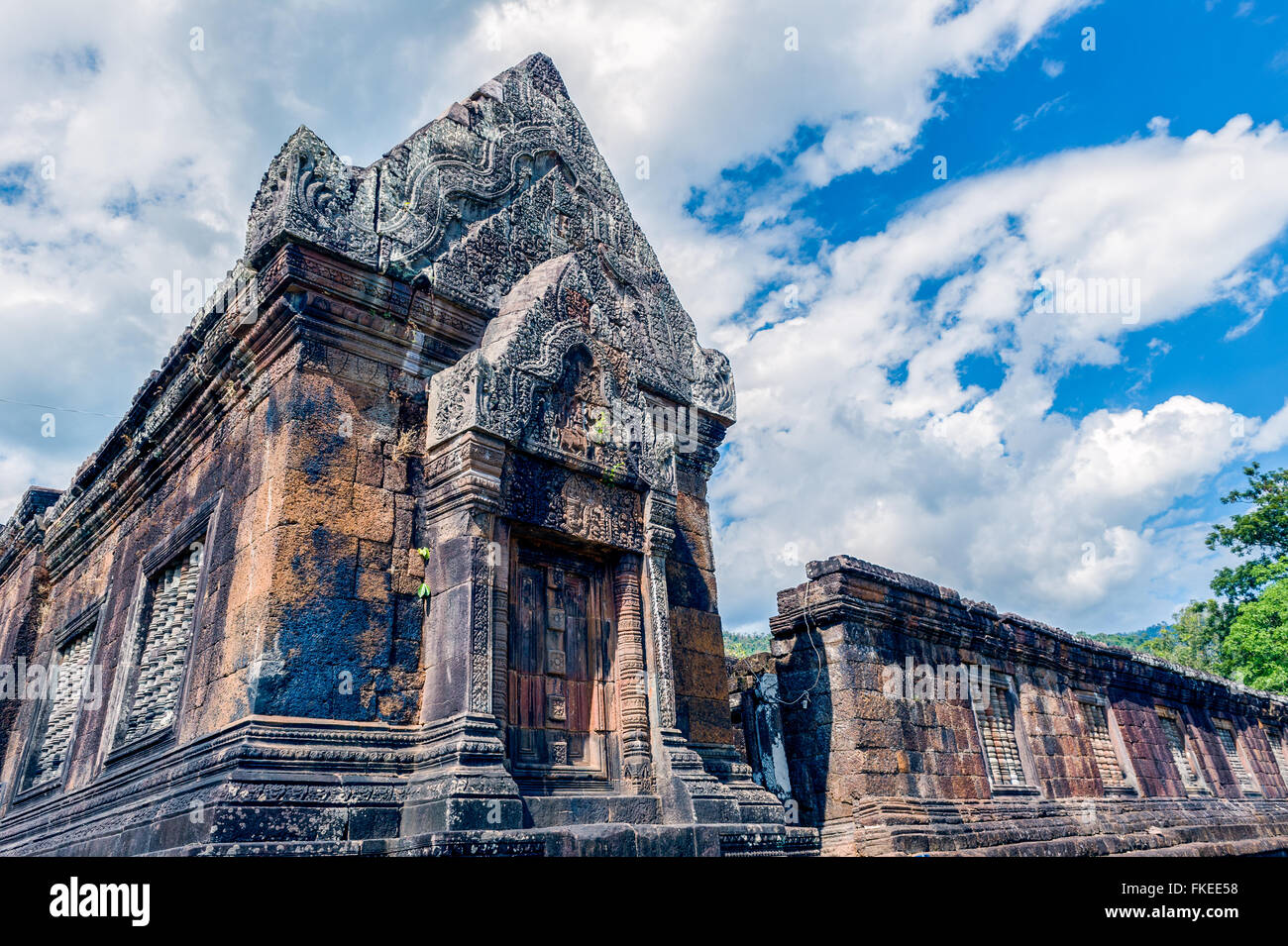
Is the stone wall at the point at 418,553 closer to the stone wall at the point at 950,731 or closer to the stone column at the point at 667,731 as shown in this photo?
→ the stone column at the point at 667,731

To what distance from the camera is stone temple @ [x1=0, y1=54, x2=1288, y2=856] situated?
5133 mm

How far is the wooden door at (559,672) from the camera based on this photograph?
5832 millimetres

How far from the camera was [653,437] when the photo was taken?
7219 millimetres

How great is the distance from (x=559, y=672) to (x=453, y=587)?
108 cm

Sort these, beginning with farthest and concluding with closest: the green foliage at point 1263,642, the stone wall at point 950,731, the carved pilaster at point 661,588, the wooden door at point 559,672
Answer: the green foliage at point 1263,642
the stone wall at point 950,731
the carved pilaster at point 661,588
the wooden door at point 559,672

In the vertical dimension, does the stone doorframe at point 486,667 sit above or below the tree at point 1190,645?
below

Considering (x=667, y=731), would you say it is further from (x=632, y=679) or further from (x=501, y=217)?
(x=501, y=217)

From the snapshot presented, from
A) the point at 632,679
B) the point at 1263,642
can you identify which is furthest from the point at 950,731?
the point at 1263,642

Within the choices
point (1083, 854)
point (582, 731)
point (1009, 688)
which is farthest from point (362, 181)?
point (1083, 854)

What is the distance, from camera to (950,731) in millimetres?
9875

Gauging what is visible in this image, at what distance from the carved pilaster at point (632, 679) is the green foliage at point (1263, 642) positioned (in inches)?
859

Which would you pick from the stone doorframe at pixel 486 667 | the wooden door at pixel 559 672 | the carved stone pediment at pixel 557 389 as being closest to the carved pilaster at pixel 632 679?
the stone doorframe at pixel 486 667

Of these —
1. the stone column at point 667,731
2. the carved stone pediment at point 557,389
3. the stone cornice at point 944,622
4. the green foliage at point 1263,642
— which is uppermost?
the green foliage at point 1263,642
